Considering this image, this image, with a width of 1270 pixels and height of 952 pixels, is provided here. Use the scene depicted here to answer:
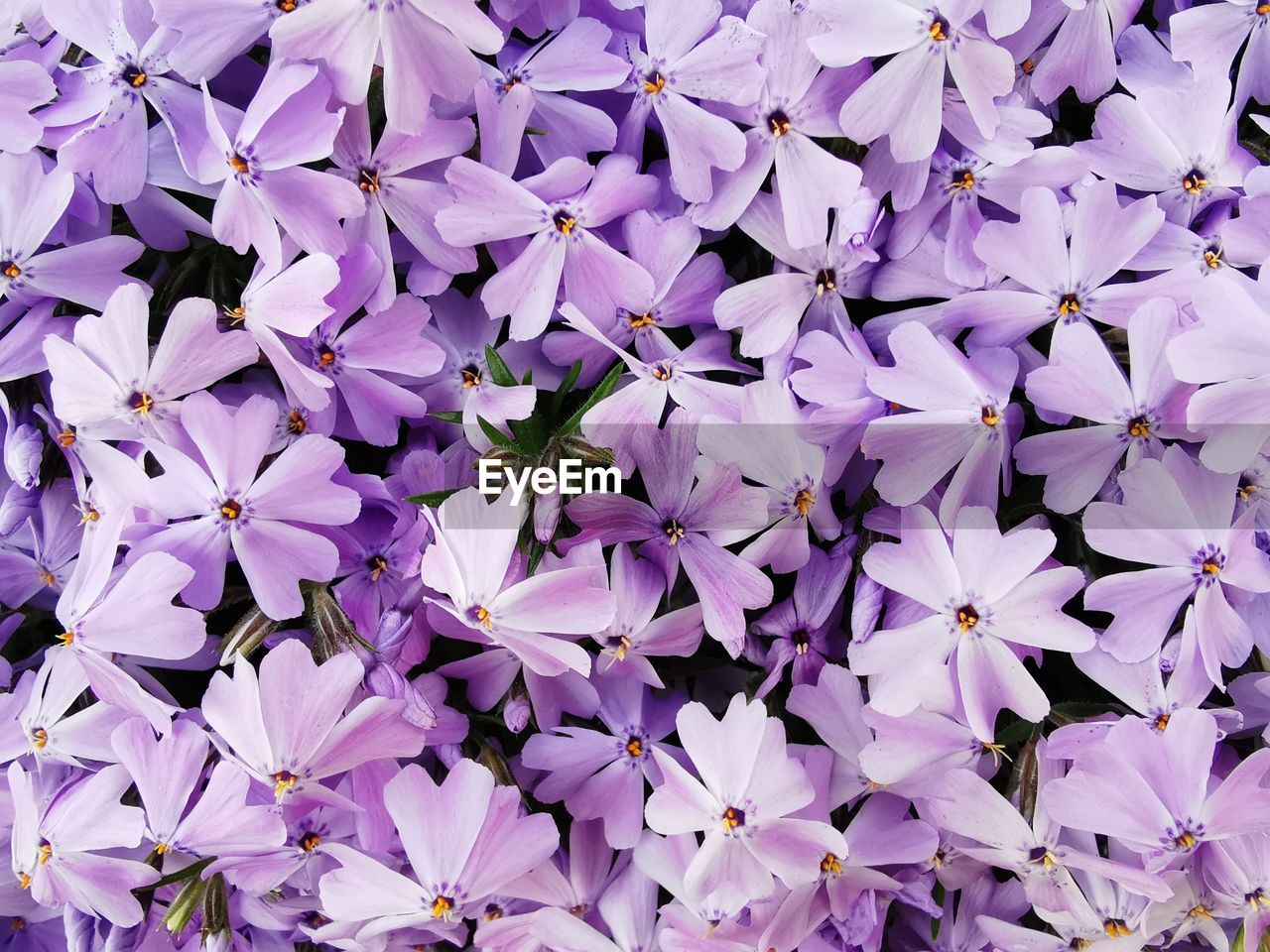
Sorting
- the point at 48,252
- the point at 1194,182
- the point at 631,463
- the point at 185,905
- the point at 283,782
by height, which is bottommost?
Result: the point at 185,905

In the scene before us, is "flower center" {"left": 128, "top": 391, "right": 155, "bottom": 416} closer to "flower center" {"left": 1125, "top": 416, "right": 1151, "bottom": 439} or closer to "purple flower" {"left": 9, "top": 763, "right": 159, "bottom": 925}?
"purple flower" {"left": 9, "top": 763, "right": 159, "bottom": 925}

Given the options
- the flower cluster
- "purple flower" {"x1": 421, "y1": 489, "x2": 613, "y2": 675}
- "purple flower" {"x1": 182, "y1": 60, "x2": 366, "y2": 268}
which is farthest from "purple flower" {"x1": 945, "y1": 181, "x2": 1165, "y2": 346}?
"purple flower" {"x1": 182, "y1": 60, "x2": 366, "y2": 268}

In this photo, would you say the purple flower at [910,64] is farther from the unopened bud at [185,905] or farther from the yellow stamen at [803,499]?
the unopened bud at [185,905]

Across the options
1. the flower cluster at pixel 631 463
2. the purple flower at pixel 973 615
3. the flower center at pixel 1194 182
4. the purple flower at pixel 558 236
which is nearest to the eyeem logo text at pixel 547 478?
the flower cluster at pixel 631 463

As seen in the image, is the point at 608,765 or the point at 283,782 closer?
the point at 283,782

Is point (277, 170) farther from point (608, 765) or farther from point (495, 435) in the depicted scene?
point (608, 765)

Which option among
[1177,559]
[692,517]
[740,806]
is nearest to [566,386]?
[692,517]

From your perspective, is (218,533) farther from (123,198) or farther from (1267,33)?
(1267,33)

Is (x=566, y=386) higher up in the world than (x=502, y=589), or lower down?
higher up
